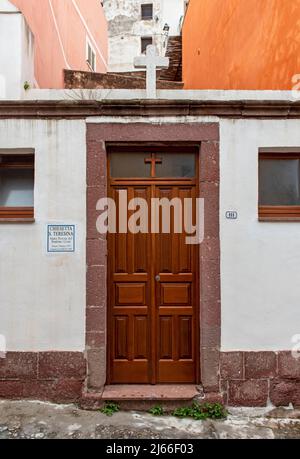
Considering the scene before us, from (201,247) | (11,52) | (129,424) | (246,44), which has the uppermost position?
(246,44)

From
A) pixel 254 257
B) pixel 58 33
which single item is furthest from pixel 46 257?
pixel 58 33

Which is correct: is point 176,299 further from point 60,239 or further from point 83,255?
point 60,239

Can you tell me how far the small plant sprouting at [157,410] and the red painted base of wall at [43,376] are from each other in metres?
0.80

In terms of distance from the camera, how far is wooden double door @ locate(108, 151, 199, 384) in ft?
14.1

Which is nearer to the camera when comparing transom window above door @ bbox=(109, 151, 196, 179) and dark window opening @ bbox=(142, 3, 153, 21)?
transom window above door @ bbox=(109, 151, 196, 179)

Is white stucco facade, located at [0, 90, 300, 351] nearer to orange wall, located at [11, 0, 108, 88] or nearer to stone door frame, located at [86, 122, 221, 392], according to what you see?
stone door frame, located at [86, 122, 221, 392]

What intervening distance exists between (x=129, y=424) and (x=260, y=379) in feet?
4.82

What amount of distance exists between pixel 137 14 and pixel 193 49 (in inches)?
679

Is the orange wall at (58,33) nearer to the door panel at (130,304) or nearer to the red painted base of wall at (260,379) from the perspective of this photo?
the door panel at (130,304)

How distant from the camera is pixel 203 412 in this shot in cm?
396


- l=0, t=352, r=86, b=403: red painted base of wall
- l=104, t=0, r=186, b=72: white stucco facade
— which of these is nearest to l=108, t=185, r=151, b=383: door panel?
l=0, t=352, r=86, b=403: red painted base of wall

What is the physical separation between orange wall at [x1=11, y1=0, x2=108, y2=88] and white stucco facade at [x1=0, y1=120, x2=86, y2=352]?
209 cm

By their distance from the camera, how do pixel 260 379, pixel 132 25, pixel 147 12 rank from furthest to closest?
1. pixel 147 12
2. pixel 132 25
3. pixel 260 379

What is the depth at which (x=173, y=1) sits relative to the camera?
23.2 m
